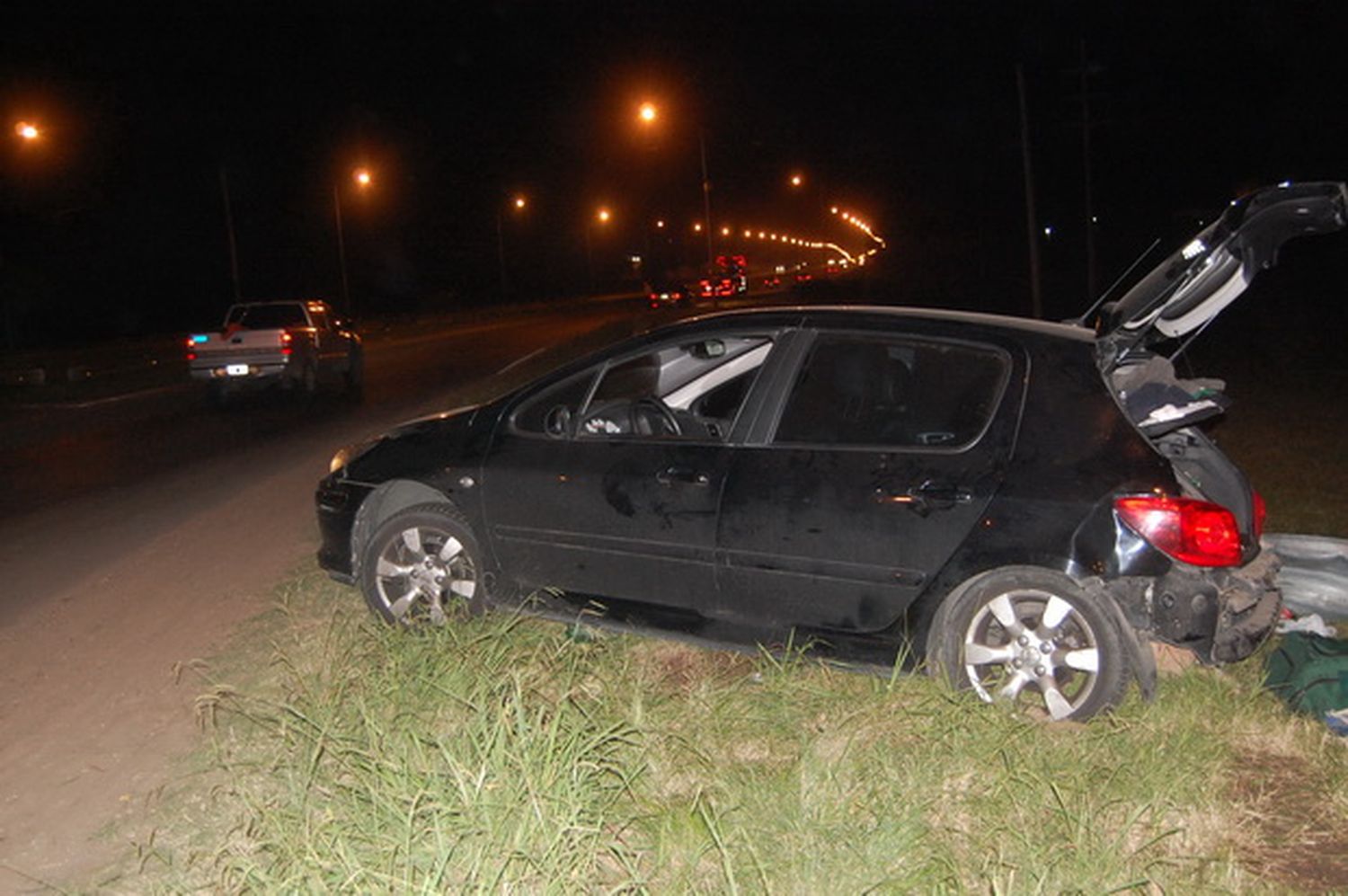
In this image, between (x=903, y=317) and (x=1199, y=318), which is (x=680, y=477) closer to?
(x=903, y=317)

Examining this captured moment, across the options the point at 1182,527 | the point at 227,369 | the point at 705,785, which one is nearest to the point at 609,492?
the point at 705,785

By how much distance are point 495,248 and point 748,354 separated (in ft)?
324

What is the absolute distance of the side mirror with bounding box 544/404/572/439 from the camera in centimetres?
590

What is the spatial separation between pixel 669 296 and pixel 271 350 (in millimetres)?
34016

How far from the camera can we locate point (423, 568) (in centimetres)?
618

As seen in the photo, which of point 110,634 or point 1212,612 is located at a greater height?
point 1212,612

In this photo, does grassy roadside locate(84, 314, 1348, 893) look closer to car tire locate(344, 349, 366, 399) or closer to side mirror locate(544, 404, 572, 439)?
side mirror locate(544, 404, 572, 439)

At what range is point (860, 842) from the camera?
3.82 meters

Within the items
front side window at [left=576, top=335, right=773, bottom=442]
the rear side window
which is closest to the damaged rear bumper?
the rear side window

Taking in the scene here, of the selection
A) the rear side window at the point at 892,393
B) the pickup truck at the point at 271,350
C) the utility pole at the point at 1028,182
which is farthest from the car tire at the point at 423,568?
the pickup truck at the point at 271,350

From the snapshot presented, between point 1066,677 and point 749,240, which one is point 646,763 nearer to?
point 1066,677

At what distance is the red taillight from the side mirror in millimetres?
2477

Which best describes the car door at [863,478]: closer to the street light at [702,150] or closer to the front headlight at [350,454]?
the front headlight at [350,454]

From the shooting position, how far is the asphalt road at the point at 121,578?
4.91 meters
